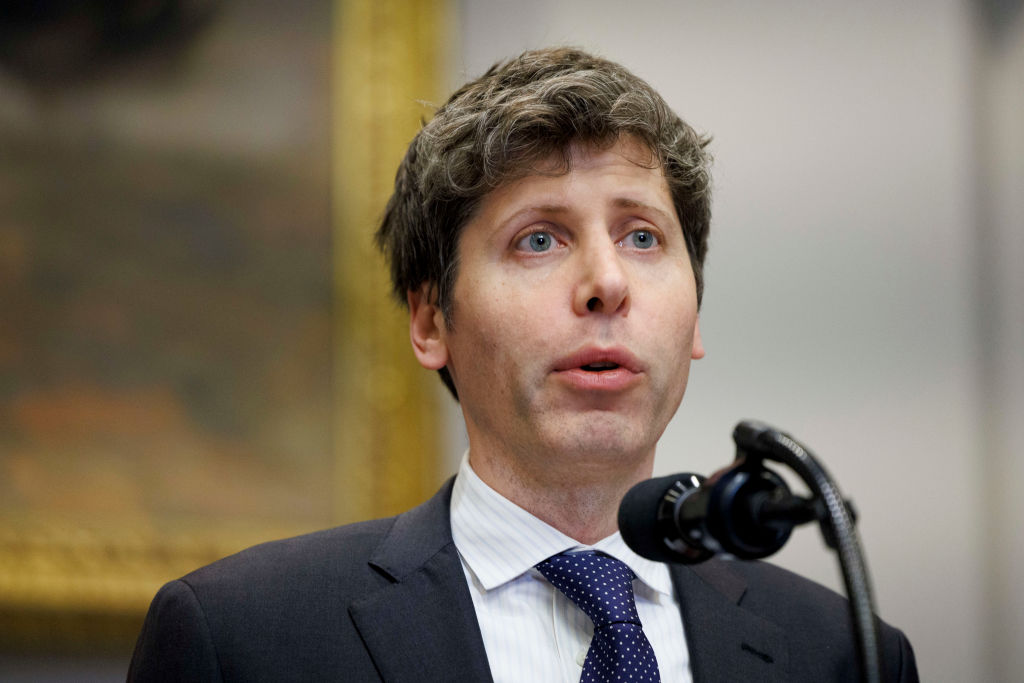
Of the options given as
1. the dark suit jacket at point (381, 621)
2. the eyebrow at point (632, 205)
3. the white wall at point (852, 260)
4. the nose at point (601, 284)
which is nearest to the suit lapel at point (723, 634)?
the dark suit jacket at point (381, 621)

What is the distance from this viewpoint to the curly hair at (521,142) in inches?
68.7

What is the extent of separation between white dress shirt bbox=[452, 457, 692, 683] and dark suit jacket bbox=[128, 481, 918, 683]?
0.11 feet

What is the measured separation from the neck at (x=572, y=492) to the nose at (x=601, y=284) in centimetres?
26

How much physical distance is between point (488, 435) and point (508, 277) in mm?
275

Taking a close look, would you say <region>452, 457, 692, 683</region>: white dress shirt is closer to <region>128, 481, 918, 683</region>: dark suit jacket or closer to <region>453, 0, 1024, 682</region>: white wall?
→ <region>128, 481, 918, 683</region>: dark suit jacket

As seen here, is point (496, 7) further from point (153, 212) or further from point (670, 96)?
point (153, 212)

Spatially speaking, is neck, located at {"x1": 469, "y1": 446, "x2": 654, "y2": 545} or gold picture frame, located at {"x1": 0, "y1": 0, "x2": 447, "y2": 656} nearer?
neck, located at {"x1": 469, "y1": 446, "x2": 654, "y2": 545}

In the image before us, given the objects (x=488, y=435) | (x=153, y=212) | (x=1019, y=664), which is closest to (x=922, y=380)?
(x=1019, y=664)

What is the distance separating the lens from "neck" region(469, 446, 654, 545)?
1.68 meters

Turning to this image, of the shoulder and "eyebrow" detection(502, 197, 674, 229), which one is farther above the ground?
"eyebrow" detection(502, 197, 674, 229)

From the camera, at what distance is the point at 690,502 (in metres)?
1.04

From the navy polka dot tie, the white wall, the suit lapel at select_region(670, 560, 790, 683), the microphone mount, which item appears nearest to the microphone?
the microphone mount

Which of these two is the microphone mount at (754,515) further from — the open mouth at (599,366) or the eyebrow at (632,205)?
the eyebrow at (632,205)

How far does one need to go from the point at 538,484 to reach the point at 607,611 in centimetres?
24
